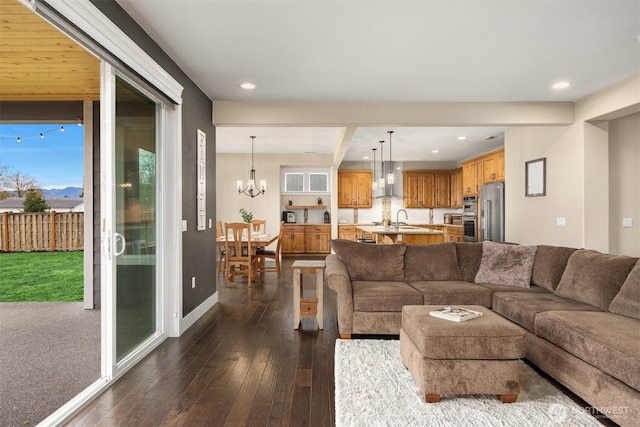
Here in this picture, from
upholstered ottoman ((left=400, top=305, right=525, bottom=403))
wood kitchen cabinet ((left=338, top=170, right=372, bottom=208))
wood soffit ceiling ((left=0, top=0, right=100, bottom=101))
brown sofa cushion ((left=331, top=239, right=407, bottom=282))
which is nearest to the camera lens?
upholstered ottoman ((left=400, top=305, right=525, bottom=403))

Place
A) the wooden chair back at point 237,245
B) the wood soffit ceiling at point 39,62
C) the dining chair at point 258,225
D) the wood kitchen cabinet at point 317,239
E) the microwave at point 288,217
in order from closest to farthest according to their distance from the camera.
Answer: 1. the wood soffit ceiling at point 39,62
2. the wooden chair back at point 237,245
3. the dining chair at point 258,225
4. the wood kitchen cabinet at point 317,239
5. the microwave at point 288,217

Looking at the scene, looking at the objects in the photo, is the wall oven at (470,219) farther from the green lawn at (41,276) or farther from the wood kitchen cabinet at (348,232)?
the green lawn at (41,276)

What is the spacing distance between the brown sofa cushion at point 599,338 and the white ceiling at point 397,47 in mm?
2182

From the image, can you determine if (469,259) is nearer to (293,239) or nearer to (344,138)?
(344,138)

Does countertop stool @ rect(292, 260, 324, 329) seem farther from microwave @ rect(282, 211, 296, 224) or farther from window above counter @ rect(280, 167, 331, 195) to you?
window above counter @ rect(280, 167, 331, 195)

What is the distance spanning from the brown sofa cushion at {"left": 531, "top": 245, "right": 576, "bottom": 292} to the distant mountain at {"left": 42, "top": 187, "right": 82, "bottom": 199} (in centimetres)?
627

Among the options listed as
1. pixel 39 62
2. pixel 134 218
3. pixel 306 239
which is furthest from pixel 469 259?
pixel 306 239

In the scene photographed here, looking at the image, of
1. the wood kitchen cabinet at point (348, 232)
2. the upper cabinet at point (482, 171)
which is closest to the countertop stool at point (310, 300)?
the upper cabinet at point (482, 171)

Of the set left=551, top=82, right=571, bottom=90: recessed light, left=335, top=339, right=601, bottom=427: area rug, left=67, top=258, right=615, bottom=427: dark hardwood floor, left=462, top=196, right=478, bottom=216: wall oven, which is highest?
left=551, top=82, right=571, bottom=90: recessed light

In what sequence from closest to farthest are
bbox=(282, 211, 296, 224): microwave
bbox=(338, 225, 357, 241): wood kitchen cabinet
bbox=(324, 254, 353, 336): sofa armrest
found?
bbox=(324, 254, 353, 336): sofa armrest < bbox=(338, 225, 357, 241): wood kitchen cabinet < bbox=(282, 211, 296, 224): microwave

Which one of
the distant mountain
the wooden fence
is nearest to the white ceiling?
the distant mountain

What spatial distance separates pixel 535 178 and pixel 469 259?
2.18m

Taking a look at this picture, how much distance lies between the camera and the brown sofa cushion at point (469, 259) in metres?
4.00

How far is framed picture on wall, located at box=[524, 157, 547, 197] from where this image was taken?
511cm
